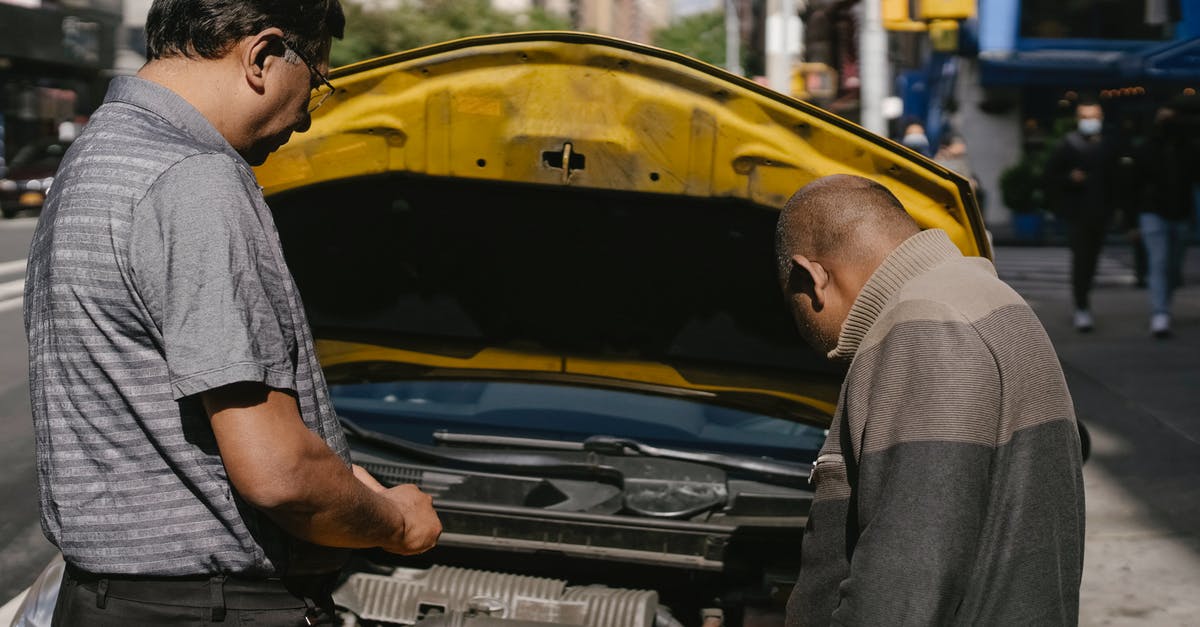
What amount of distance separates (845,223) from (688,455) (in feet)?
5.76

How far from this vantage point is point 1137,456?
7.37 m

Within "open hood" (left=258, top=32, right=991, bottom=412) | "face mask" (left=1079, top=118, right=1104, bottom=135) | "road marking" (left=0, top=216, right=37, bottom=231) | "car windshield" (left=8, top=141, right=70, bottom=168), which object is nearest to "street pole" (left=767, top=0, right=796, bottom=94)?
"face mask" (left=1079, top=118, right=1104, bottom=135)

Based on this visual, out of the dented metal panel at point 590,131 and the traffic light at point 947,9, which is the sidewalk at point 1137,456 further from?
the traffic light at point 947,9

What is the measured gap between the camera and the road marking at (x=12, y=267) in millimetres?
17484

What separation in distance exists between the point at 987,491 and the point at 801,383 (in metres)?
2.12

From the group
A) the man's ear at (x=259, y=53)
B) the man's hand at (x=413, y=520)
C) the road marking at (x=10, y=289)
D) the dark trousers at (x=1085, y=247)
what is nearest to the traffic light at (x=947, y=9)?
the dark trousers at (x=1085, y=247)

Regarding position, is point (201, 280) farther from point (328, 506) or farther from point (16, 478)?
point (16, 478)

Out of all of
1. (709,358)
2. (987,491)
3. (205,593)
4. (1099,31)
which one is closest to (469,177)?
(709,358)

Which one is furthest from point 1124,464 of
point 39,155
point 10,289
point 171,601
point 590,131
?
point 39,155

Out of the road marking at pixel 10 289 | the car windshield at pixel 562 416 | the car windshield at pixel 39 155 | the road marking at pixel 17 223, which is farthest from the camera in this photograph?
the car windshield at pixel 39 155

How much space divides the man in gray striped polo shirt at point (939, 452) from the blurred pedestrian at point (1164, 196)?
32.4 ft

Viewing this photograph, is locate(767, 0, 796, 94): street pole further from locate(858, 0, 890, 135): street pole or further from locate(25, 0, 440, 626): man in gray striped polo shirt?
locate(25, 0, 440, 626): man in gray striped polo shirt

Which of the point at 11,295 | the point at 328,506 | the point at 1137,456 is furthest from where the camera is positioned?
the point at 11,295

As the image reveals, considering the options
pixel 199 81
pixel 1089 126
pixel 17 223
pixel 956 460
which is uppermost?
pixel 199 81
